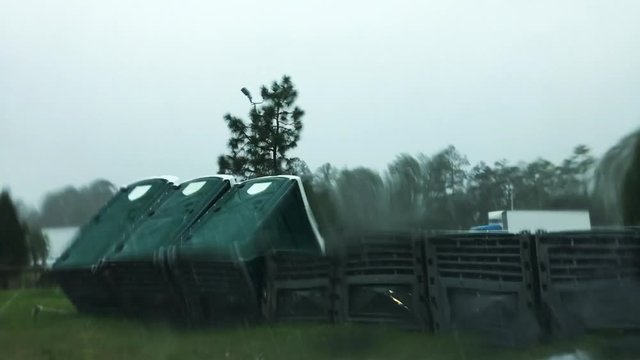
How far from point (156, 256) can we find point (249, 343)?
11.1 feet

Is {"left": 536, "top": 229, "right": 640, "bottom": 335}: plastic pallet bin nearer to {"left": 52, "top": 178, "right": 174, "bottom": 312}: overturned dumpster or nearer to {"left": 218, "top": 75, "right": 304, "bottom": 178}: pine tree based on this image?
{"left": 218, "top": 75, "right": 304, "bottom": 178}: pine tree

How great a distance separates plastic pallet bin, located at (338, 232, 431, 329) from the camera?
32.7ft

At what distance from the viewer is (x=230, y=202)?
12727 mm

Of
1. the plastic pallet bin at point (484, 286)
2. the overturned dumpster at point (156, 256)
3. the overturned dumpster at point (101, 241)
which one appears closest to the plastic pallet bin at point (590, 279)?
the plastic pallet bin at point (484, 286)

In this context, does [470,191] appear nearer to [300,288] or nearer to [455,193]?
[455,193]

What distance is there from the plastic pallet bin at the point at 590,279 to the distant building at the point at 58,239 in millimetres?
7343

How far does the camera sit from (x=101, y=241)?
13.5 meters

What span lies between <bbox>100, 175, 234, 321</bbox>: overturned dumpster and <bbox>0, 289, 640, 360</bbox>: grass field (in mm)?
783

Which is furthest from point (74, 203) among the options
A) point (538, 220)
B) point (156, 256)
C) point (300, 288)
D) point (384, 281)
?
point (538, 220)

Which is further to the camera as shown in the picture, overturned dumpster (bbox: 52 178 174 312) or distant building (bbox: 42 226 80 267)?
overturned dumpster (bbox: 52 178 174 312)

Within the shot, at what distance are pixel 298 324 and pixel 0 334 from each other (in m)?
4.08

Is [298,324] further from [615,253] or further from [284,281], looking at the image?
[615,253]

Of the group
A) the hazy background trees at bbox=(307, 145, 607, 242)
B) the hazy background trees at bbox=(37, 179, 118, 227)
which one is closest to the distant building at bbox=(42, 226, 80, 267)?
the hazy background trees at bbox=(37, 179, 118, 227)

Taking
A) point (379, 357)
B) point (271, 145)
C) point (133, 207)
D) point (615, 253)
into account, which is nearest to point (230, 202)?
point (271, 145)
